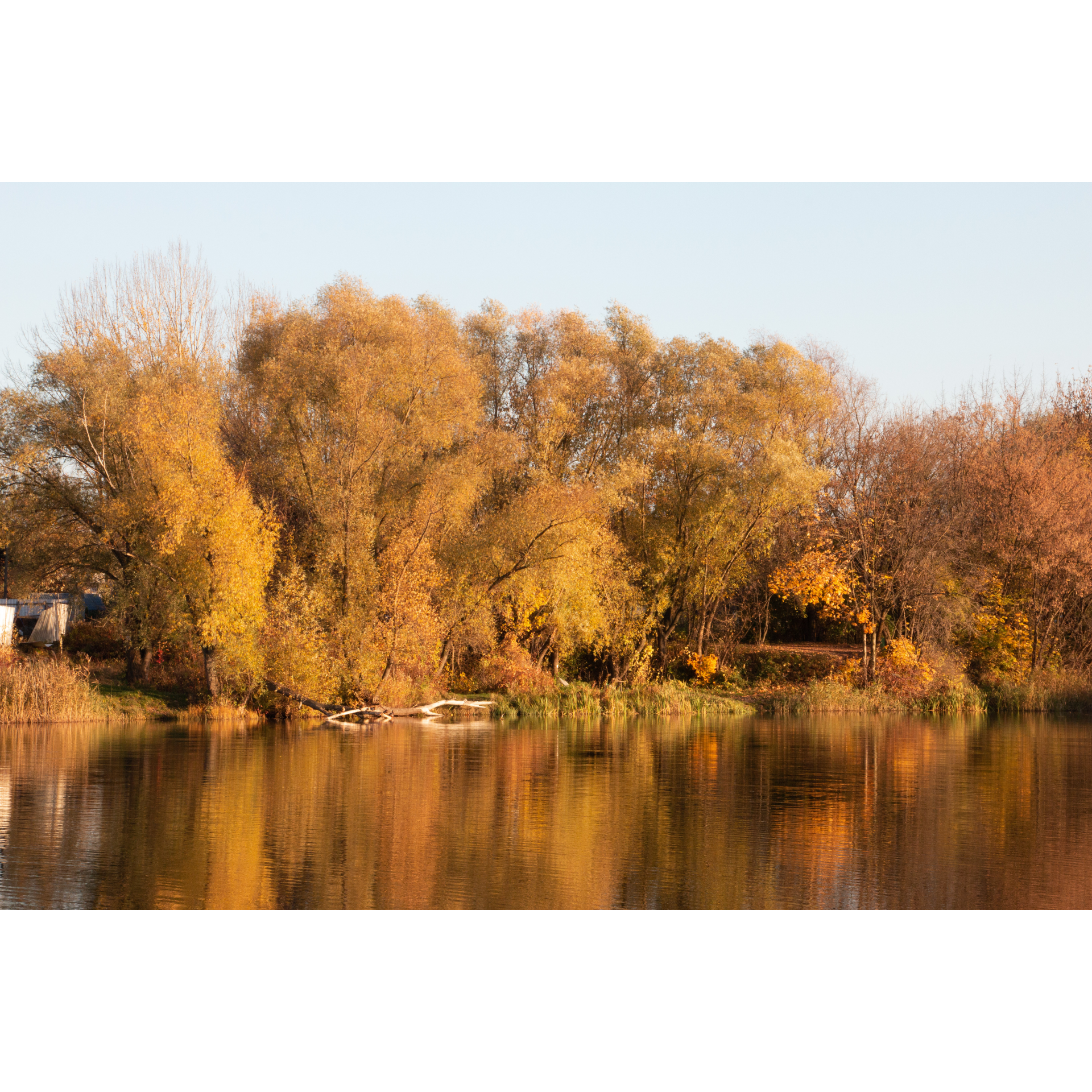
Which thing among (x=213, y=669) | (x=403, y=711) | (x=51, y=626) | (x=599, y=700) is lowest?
(x=599, y=700)

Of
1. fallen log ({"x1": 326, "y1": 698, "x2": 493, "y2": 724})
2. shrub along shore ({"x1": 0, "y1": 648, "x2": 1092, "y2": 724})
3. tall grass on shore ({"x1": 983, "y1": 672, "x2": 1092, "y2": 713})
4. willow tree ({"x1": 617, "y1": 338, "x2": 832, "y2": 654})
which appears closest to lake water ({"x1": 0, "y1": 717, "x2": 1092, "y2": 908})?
shrub along shore ({"x1": 0, "y1": 648, "x2": 1092, "y2": 724})

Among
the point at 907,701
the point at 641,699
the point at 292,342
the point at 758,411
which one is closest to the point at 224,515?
the point at 292,342

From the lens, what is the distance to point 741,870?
1598cm

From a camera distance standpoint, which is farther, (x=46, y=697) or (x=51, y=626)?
(x=51, y=626)

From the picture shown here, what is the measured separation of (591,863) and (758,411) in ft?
113

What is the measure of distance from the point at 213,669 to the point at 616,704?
49.3ft

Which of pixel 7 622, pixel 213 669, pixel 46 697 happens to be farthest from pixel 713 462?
pixel 7 622

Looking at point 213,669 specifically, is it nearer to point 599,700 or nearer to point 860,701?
point 599,700

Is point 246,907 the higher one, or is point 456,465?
point 456,465

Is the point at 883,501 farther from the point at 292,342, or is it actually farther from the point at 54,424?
the point at 54,424

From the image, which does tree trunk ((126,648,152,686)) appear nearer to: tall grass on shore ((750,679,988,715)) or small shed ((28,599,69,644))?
small shed ((28,599,69,644))

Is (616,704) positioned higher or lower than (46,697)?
lower

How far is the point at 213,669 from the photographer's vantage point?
124 feet

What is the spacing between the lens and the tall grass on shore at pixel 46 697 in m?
34.6
